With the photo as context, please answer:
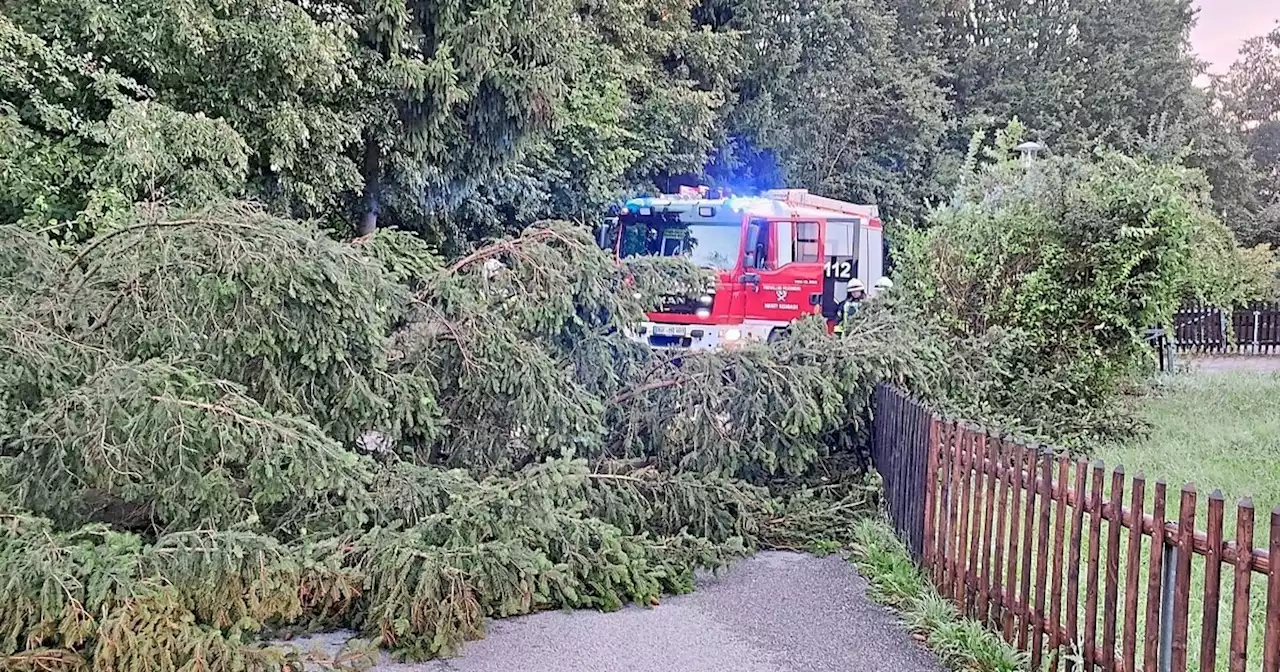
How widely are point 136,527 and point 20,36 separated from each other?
4959mm

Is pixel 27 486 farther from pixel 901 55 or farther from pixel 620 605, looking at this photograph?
pixel 901 55

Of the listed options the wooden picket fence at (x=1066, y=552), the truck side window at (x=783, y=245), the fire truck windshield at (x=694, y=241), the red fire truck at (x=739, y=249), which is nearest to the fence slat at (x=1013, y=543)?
the wooden picket fence at (x=1066, y=552)

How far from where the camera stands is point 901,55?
28.2 metres

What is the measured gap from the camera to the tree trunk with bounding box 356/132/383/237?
35.4 ft

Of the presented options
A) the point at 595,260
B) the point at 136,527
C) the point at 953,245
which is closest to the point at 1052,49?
the point at 953,245

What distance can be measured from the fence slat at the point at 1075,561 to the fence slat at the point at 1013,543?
0.34 metres

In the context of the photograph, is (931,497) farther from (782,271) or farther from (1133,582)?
(782,271)

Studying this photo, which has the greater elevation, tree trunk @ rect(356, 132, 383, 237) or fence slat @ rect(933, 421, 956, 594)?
tree trunk @ rect(356, 132, 383, 237)

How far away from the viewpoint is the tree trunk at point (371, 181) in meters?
10.8

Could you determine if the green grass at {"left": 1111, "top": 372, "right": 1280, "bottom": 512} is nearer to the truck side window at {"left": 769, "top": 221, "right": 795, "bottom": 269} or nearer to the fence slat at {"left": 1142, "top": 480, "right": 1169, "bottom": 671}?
the fence slat at {"left": 1142, "top": 480, "right": 1169, "bottom": 671}

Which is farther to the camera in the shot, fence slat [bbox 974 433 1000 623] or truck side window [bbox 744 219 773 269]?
truck side window [bbox 744 219 773 269]

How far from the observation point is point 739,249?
13.4 metres

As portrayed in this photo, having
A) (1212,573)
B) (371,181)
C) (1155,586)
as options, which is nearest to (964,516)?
(1155,586)

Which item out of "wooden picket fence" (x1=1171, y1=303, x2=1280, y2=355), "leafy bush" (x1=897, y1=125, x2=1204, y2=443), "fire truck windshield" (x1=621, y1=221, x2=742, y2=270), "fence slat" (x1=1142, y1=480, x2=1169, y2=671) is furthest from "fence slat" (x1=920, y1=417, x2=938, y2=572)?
"wooden picket fence" (x1=1171, y1=303, x2=1280, y2=355)
